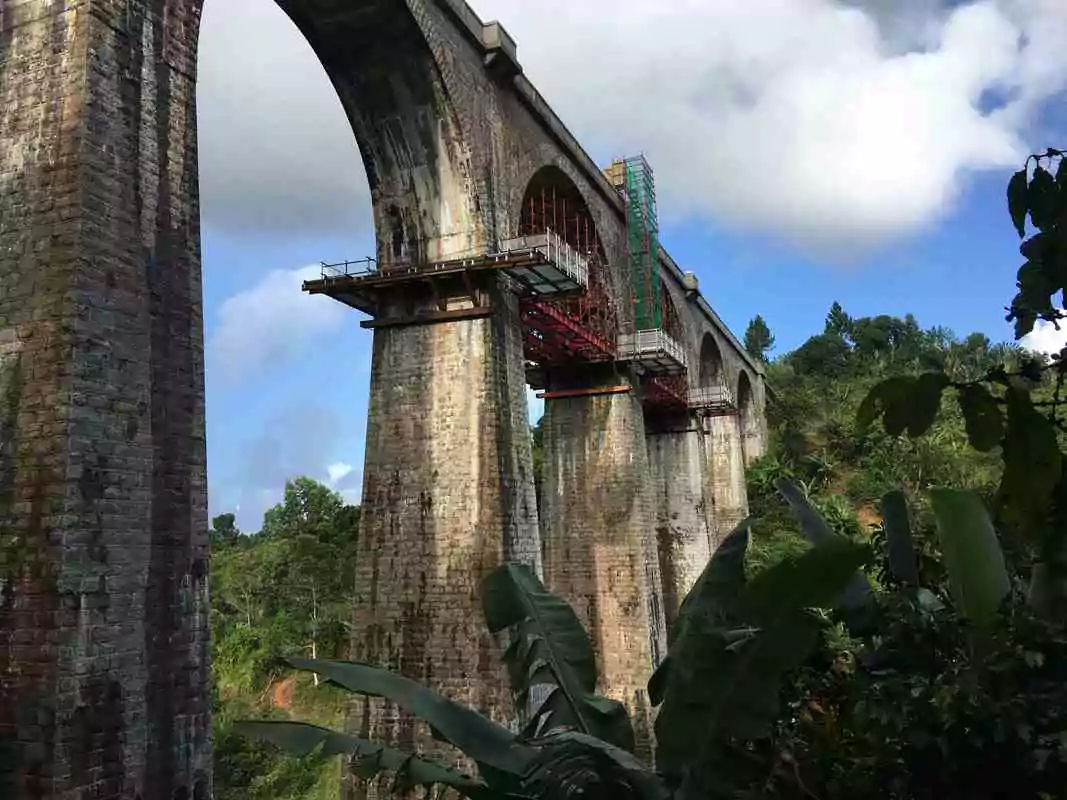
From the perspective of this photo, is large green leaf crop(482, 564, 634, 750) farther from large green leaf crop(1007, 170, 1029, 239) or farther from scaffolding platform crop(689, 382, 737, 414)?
scaffolding platform crop(689, 382, 737, 414)

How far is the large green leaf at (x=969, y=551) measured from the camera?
11.4 ft

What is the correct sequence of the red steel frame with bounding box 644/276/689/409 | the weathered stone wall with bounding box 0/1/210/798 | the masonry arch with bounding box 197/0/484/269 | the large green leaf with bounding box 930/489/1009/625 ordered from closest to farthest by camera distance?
the large green leaf with bounding box 930/489/1009/625, the weathered stone wall with bounding box 0/1/210/798, the masonry arch with bounding box 197/0/484/269, the red steel frame with bounding box 644/276/689/409

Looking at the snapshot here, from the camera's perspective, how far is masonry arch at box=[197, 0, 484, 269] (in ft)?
40.3

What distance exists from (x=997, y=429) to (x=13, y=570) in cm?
620

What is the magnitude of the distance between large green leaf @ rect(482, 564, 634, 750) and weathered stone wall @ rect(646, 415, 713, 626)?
20868mm

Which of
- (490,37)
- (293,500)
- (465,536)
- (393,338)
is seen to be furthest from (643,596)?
(293,500)

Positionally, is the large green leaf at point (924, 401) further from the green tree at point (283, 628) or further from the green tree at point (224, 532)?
the green tree at point (224, 532)

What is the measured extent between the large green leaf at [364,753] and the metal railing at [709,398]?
22.3 m

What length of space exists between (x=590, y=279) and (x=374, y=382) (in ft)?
25.8

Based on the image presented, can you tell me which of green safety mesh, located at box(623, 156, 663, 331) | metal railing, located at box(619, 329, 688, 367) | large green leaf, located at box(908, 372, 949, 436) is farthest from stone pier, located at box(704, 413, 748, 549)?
large green leaf, located at box(908, 372, 949, 436)

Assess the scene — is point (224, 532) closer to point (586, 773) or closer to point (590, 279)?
point (590, 279)

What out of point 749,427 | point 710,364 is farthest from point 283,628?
point 749,427

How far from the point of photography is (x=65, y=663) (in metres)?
5.68

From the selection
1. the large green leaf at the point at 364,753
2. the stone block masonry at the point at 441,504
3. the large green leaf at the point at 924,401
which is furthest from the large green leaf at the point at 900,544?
the stone block masonry at the point at 441,504
